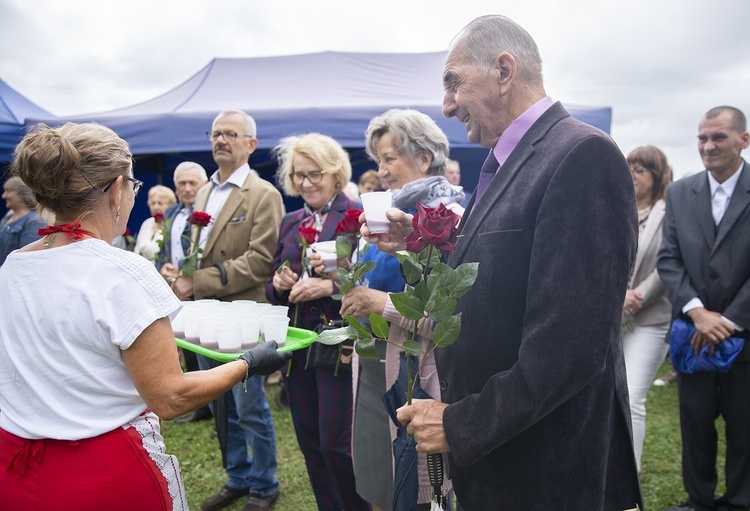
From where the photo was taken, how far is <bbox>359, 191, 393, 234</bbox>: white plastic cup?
185 cm

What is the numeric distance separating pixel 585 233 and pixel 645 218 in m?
3.11

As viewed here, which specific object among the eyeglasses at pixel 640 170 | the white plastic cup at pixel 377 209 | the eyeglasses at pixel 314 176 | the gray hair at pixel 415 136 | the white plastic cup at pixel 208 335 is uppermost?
the gray hair at pixel 415 136

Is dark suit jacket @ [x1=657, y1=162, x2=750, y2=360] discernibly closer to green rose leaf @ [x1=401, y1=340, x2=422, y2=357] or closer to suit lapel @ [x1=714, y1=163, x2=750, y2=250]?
suit lapel @ [x1=714, y1=163, x2=750, y2=250]

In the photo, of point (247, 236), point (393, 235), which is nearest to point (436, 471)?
point (393, 235)

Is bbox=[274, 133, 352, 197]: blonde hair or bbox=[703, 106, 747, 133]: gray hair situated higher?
bbox=[703, 106, 747, 133]: gray hair

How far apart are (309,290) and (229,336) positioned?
703 mm

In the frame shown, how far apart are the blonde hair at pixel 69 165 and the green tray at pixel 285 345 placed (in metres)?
0.72

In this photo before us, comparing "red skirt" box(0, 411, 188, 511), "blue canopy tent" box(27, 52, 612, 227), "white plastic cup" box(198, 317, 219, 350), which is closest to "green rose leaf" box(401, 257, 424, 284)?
"red skirt" box(0, 411, 188, 511)

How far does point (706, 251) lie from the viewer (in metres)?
3.16

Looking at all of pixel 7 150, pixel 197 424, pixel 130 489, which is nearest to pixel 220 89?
pixel 7 150

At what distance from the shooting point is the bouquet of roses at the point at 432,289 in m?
1.25

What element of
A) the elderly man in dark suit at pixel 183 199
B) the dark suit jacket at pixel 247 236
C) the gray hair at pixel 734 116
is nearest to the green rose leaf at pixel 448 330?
the dark suit jacket at pixel 247 236

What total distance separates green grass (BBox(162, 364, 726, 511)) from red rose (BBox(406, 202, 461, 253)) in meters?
2.70

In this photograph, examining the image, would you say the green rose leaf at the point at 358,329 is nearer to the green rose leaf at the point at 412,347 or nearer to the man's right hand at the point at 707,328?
the green rose leaf at the point at 412,347
